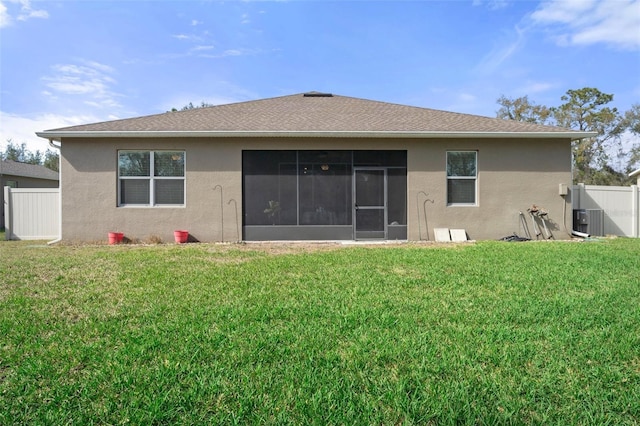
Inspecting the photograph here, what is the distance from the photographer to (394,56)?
1612cm

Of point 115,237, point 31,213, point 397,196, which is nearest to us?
point 115,237

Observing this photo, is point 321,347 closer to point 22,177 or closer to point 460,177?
point 460,177

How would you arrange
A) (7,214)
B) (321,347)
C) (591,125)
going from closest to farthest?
(321,347) < (7,214) < (591,125)

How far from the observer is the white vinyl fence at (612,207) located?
11.9 m

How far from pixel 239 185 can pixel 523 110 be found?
103ft

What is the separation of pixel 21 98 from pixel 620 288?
25404mm

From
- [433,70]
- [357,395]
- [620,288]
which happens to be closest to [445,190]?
[620,288]

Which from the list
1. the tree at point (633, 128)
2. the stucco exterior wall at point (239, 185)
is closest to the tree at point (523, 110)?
the tree at point (633, 128)

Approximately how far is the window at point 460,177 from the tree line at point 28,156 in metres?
50.9

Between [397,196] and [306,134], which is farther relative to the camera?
[397,196]

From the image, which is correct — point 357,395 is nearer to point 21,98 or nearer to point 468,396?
point 468,396

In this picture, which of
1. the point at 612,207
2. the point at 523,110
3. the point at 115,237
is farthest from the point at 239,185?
the point at 523,110

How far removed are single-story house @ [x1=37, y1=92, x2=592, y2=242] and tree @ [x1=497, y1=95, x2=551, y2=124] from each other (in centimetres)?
2562

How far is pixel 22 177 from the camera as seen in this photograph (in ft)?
68.4
